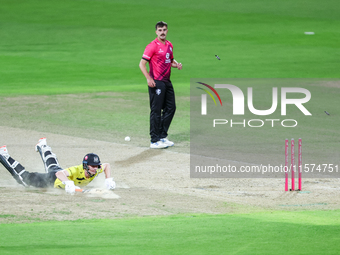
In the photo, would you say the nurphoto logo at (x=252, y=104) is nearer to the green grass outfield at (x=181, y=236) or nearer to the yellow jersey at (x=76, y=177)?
the yellow jersey at (x=76, y=177)

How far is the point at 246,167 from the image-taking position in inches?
467

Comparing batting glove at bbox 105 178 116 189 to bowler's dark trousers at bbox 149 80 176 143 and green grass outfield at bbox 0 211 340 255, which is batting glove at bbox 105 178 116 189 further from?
bowler's dark trousers at bbox 149 80 176 143

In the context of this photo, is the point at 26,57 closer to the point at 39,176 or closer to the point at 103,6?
the point at 103,6

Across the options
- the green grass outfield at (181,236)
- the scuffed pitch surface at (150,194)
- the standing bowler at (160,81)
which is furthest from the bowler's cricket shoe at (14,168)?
the standing bowler at (160,81)

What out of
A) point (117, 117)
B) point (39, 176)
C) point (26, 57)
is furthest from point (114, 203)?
point (26, 57)

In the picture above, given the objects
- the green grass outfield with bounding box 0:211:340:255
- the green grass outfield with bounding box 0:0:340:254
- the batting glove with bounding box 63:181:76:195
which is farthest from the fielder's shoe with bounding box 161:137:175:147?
the green grass outfield with bounding box 0:211:340:255

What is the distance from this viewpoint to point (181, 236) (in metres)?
6.78

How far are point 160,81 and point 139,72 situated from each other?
50.3ft

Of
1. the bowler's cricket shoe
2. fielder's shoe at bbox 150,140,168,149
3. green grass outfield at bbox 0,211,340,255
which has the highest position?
fielder's shoe at bbox 150,140,168,149

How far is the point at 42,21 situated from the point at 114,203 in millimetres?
34338

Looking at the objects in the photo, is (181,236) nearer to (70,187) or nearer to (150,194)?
(150,194)

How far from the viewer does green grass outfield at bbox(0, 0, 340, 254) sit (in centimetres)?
661

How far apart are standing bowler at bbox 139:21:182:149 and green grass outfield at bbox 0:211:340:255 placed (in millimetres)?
5650

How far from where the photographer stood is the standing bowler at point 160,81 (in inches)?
506
